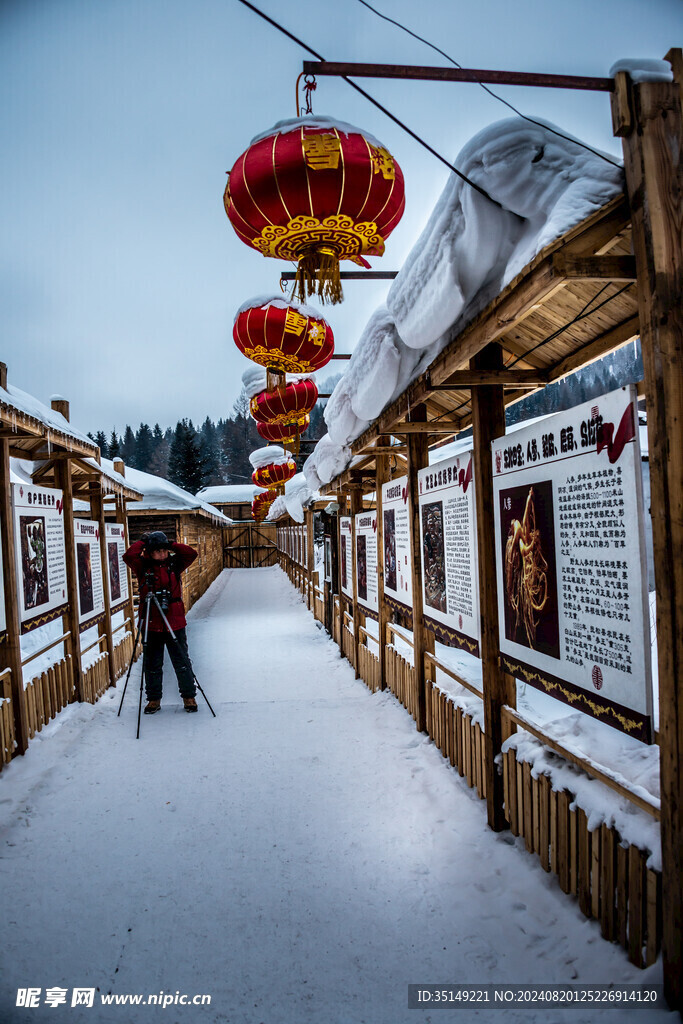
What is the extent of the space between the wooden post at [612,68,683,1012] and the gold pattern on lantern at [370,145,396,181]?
1.04m

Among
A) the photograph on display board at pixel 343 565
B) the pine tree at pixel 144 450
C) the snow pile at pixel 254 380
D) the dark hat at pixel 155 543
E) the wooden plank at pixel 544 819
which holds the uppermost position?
the pine tree at pixel 144 450

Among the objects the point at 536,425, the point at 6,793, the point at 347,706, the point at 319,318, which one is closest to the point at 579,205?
the point at 536,425

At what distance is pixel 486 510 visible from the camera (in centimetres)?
351

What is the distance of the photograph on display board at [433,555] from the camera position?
4461mm

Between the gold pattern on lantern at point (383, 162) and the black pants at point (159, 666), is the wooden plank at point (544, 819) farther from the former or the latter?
the black pants at point (159, 666)

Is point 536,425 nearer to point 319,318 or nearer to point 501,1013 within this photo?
point 501,1013

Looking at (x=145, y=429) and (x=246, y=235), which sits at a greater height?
(x=145, y=429)

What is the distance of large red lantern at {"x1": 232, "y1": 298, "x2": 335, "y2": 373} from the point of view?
514 cm

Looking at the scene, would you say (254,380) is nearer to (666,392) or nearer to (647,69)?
(647,69)

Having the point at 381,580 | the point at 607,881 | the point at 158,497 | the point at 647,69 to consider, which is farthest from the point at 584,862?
the point at 158,497

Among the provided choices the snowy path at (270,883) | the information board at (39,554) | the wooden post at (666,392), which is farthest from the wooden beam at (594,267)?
the information board at (39,554)

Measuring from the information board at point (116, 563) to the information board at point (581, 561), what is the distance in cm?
688

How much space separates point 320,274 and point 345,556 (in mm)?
6989

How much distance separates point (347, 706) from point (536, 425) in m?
4.55
